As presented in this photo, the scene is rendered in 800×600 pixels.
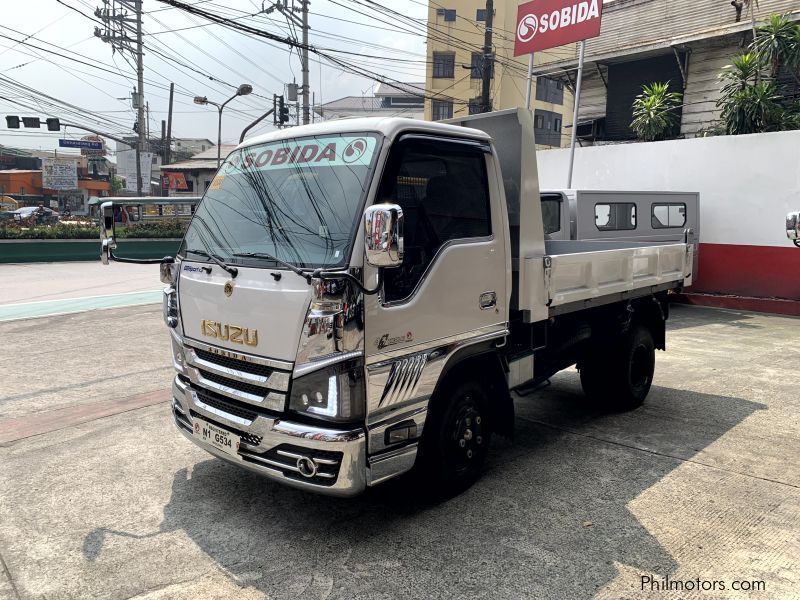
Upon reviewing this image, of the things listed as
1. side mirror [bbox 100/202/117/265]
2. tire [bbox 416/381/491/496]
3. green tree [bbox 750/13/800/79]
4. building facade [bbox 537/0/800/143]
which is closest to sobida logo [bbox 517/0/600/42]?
green tree [bbox 750/13/800/79]

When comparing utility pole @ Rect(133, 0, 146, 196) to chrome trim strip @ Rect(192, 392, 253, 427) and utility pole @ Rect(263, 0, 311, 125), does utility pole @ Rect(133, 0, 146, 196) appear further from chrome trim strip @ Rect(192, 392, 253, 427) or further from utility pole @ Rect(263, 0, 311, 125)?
chrome trim strip @ Rect(192, 392, 253, 427)

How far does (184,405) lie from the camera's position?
3871 mm

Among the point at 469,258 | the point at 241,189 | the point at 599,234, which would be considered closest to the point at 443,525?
the point at 469,258

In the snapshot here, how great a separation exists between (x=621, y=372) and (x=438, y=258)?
2.85 m

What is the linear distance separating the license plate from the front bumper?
38 millimetres

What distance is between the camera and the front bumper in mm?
3109

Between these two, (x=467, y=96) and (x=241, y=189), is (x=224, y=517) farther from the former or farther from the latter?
(x=467, y=96)

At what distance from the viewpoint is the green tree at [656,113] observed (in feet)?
54.0

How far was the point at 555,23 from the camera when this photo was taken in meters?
13.2

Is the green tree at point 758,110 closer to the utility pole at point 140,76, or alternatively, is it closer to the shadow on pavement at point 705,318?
the shadow on pavement at point 705,318

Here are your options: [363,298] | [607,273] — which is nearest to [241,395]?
[363,298]

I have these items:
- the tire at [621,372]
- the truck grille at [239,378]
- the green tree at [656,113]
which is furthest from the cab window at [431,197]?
the green tree at [656,113]

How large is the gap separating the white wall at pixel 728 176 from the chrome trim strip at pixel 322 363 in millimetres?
10911

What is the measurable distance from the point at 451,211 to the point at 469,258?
1.00 feet
